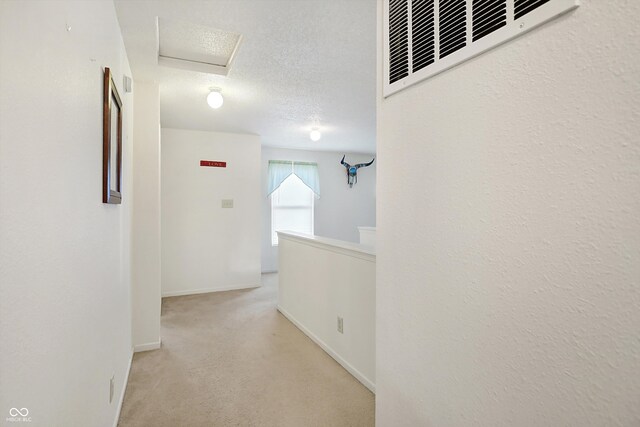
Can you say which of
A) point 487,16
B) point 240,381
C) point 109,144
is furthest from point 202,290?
point 487,16

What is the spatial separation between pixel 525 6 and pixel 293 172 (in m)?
5.45

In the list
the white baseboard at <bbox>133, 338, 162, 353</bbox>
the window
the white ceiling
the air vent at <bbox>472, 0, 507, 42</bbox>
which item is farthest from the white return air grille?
the window

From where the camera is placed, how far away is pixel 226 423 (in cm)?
180

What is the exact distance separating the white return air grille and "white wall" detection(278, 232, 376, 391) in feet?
4.10

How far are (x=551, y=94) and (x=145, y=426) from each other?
226 centimetres

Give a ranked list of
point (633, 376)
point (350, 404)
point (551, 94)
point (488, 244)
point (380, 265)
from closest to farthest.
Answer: point (633, 376) < point (551, 94) < point (488, 244) < point (380, 265) < point (350, 404)

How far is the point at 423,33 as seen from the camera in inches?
37.6

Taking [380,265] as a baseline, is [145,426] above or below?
below

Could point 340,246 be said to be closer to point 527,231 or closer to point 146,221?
point 146,221

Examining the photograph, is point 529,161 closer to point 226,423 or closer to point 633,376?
point 633,376

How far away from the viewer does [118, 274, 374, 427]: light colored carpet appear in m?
1.85

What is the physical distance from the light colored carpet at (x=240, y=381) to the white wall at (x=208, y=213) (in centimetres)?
124

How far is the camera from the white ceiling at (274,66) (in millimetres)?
1757

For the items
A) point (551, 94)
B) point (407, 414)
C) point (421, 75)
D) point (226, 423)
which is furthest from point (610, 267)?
point (226, 423)
